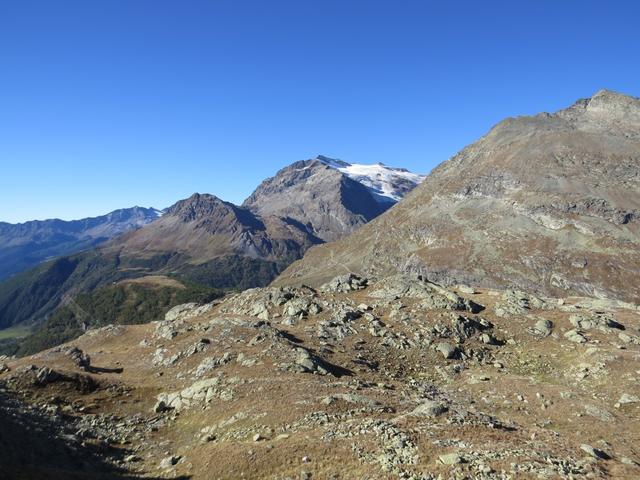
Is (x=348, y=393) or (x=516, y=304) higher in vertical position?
(x=516, y=304)

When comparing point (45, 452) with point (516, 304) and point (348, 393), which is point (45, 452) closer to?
point (348, 393)

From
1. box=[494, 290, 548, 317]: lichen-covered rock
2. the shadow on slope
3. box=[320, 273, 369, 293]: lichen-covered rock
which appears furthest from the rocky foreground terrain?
box=[320, 273, 369, 293]: lichen-covered rock

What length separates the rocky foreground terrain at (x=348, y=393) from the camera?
81.4ft

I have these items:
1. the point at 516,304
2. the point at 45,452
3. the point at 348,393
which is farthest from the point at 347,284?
the point at 45,452

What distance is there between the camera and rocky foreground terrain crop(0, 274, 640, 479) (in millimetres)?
24812

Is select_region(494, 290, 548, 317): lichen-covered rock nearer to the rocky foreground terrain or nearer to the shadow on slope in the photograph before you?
the rocky foreground terrain

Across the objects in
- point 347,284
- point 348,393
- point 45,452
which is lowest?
point 348,393

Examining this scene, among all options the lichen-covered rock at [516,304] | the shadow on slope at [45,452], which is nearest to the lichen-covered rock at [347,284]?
the lichen-covered rock at [516,304]

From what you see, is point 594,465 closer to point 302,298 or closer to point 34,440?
point 34,440

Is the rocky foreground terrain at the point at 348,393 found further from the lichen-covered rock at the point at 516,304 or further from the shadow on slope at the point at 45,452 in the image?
the lichen-covered rock at the point at 516,304

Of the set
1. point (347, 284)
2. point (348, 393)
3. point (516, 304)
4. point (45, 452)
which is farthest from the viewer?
point (347, 284)

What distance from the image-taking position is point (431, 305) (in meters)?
62.2

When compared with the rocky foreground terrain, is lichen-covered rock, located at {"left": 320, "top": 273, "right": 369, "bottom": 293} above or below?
above

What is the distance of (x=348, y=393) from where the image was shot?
3559cm
